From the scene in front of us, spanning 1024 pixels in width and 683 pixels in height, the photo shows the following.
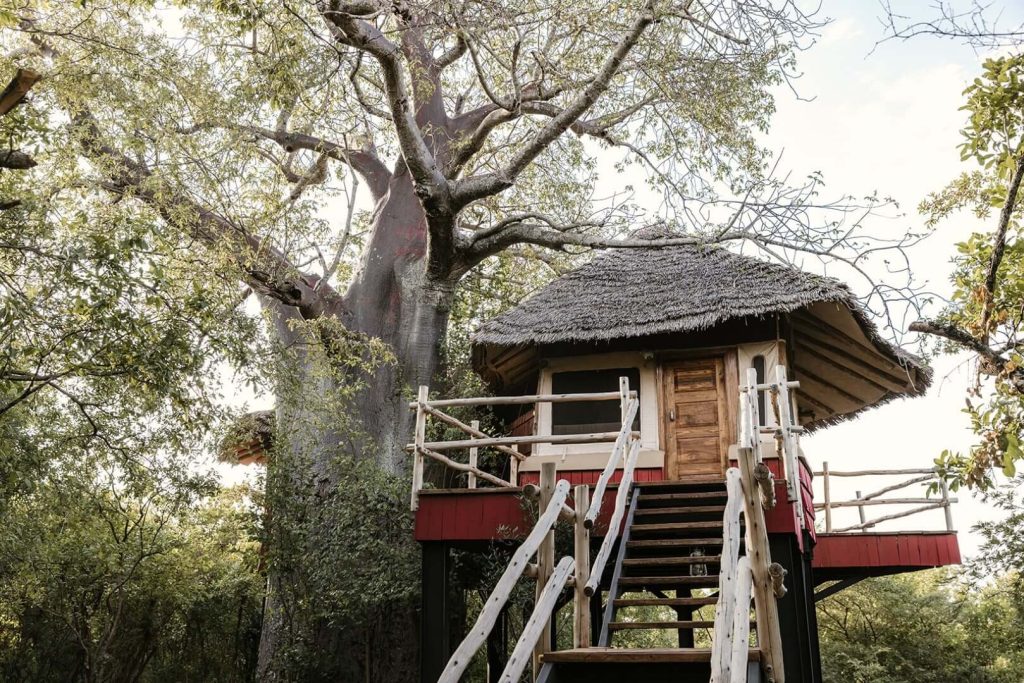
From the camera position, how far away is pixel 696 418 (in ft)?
32.0

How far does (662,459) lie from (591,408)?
41.5 inches

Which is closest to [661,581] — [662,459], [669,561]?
[669,561]

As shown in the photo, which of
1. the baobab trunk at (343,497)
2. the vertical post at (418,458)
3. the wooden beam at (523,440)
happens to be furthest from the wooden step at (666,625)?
the baobab trunk at (343,497)

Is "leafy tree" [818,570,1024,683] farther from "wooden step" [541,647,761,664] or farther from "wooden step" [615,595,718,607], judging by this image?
"wooden step" [541,647,761,664]

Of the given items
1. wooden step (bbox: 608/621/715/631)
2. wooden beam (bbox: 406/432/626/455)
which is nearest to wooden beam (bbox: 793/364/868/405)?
wooden beam (bbox: 406/432/626/455)

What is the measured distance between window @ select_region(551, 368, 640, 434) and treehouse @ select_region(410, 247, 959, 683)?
18 mm

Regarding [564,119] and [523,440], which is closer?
[523,440]

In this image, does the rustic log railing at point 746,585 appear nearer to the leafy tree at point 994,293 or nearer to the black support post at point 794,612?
the leafy tree at point 994,293

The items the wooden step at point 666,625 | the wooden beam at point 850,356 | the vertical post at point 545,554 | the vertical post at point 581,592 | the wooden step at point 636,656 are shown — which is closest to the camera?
the wooden step at point 636,656

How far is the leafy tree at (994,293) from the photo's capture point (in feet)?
16.1

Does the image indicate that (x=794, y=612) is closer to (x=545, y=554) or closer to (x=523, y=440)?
(x=523, y=440)

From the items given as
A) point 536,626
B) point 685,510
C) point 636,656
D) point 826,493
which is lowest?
point 636,656

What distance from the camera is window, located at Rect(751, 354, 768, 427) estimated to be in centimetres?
954

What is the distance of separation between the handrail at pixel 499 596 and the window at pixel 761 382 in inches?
198
